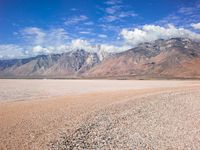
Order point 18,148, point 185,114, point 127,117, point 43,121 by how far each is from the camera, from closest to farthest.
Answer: point 18,148, point 43,121, point 127,117, point 185,114

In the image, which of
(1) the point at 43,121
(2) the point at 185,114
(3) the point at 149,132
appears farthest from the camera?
(2) the point at 185,114

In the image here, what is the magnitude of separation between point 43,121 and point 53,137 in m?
4.36

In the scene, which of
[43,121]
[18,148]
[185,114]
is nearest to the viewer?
[18,148]

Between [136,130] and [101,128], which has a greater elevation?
[101,128]

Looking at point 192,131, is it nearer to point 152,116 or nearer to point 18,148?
point 152,116

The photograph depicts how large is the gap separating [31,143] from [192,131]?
30.6ft

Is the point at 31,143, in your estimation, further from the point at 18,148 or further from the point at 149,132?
the point at 149,132

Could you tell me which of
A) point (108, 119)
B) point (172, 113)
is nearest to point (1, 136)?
point (108, 119)

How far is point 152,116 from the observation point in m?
21.7

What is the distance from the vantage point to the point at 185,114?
22703mm

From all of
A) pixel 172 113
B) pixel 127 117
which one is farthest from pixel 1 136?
pixel 172 113

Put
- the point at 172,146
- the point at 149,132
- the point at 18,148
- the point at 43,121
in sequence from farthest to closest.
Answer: the point at 43,121 → the point at 149,132 → the point at 172,146 → the point at 18,148

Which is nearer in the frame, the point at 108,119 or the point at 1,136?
the point at 1,136

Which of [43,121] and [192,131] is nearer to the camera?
[192,131]
